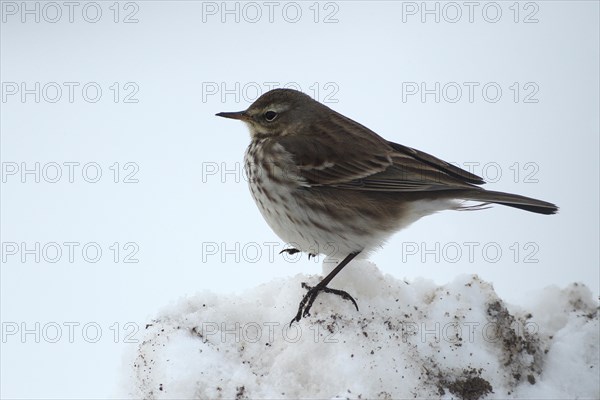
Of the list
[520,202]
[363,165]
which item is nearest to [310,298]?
[363,165]

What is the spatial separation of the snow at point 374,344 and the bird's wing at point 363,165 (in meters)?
0.82

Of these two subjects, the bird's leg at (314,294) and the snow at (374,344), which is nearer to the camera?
the snow at (374,344)

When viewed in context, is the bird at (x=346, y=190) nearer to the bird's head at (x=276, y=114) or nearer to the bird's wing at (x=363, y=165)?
the bird's wing at (x=363, y=165)

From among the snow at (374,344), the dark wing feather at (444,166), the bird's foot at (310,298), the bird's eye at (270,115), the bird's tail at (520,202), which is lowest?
the snow at (374,344)

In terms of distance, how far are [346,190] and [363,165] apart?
Result: 0.81 ft

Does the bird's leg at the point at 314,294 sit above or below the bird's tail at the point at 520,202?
below

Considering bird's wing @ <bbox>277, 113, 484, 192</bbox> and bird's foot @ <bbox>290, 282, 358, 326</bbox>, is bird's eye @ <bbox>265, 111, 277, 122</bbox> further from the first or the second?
bird's foot @ <bbox>290, 282, 358, 326</bbox>

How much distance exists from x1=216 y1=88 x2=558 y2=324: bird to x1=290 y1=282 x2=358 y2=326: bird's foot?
43cm

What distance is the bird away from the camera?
5078mm

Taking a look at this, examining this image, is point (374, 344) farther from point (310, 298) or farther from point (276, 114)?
point (276, 114)

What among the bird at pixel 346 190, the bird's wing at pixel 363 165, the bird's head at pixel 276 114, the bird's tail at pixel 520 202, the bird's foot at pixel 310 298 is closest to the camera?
the bird's foot at pixel 310 298

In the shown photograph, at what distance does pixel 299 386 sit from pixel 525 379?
4.60ft

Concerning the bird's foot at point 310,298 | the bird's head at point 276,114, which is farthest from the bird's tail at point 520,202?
the bird's head at point 276,114

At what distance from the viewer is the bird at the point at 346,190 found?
5078 mm
